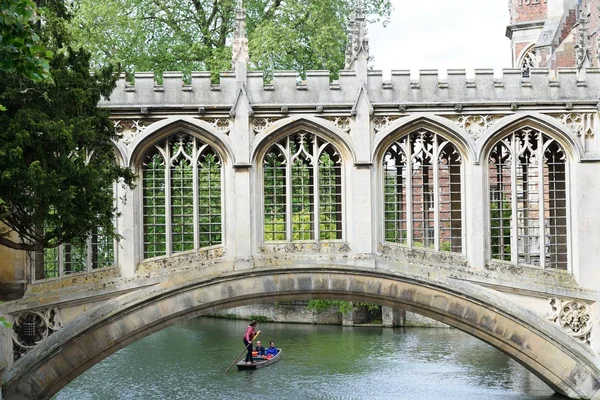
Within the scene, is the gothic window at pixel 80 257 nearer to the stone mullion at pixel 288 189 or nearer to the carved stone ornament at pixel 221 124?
the carved stone ornament at pixel 221 124

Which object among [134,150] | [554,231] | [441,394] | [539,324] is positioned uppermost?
[134,150]

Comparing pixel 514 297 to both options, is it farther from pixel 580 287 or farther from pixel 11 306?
pixel 11 306

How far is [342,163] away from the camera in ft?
55.1

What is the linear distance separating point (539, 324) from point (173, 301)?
5210 mm

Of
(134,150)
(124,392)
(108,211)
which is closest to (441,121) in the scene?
(134,150)

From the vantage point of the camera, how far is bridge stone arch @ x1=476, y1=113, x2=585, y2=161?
16656 mm

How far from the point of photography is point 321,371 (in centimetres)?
2284

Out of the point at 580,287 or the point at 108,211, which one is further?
the point at 580,287

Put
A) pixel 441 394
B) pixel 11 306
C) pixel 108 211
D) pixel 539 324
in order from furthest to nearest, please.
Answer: pixel 441 394, pixel 539 324, pixel 11 306, pixel 108 211

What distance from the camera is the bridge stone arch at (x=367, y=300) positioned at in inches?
641

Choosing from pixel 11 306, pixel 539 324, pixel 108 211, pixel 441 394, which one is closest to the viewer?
pixel 108 211

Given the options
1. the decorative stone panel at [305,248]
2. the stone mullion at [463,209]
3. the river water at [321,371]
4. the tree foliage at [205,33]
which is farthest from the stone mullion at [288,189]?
the tree foliage at [205,33]

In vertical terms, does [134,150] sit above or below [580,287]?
above

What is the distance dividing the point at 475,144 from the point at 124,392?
7615 millimetres
